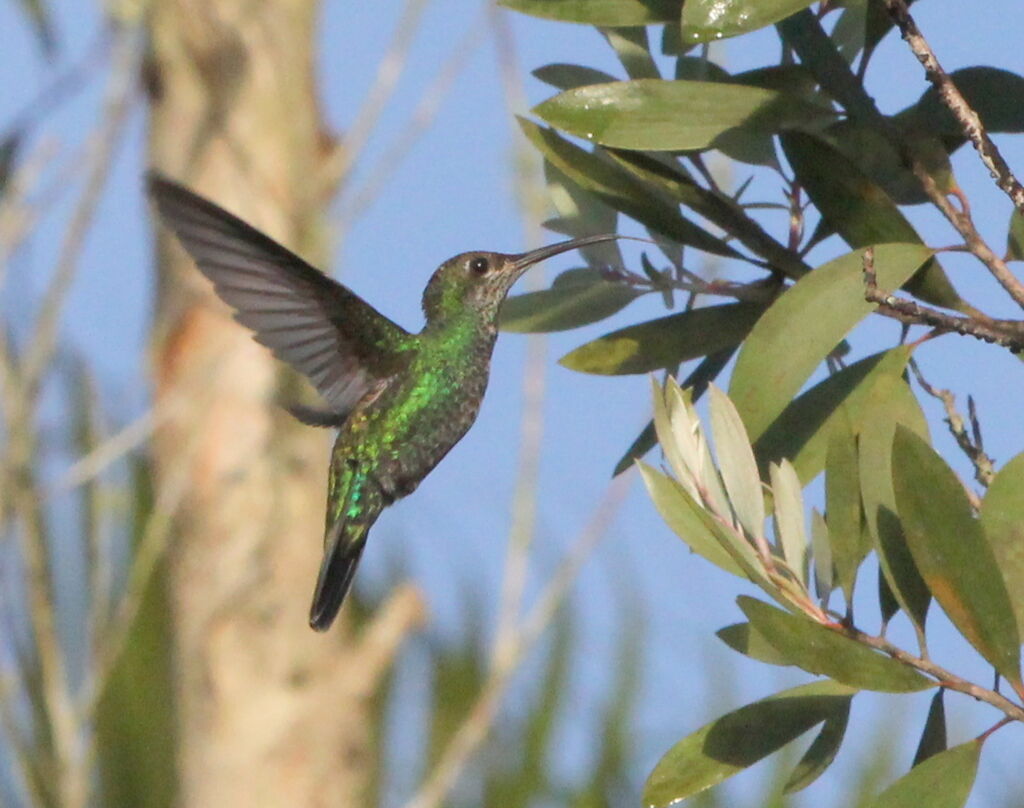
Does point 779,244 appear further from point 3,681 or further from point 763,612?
point 3,681

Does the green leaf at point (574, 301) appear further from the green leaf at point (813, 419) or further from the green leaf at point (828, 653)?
the green leaf at point (828, 653)

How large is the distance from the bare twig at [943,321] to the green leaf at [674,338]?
0.73 ft

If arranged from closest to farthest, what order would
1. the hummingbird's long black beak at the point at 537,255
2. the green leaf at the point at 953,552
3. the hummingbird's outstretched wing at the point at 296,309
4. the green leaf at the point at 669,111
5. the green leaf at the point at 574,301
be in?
the green leaf at the point at 953,552 → the green leaf at the point at 669,111 → the green leaf at the point at 574,301 → the hummingbird's long black beak at the point at 537,255 → the hummingbird's outstretched wing at the point at 296,309

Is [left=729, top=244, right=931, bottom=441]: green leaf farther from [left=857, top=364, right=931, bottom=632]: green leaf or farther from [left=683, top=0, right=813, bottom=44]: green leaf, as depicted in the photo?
[left=683, top=0, right=813, bottom=44]: green leaf

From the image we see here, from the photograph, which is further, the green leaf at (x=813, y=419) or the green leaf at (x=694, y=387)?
the green leaf at (x=694, y=387)

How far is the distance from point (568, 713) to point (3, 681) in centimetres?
147

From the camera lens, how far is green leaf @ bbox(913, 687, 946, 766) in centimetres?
107

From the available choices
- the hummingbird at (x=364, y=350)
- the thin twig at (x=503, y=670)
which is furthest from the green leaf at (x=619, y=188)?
the thin twig at (x=503, y=670)

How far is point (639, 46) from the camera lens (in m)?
1.22

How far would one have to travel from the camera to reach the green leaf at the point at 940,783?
94 centimetres

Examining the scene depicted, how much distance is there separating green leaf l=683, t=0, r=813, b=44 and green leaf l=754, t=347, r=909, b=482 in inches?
12.2

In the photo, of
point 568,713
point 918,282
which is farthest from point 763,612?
point 568,713

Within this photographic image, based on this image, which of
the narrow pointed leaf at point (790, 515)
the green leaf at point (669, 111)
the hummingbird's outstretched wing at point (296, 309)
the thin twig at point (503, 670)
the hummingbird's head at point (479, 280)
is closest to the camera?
the narrow pointed leaf at point (790, 515)

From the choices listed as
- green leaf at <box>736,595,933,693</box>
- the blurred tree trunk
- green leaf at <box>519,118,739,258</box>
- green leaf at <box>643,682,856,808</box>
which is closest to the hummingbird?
→ green leaf at <box>519,118,739,258</box>
